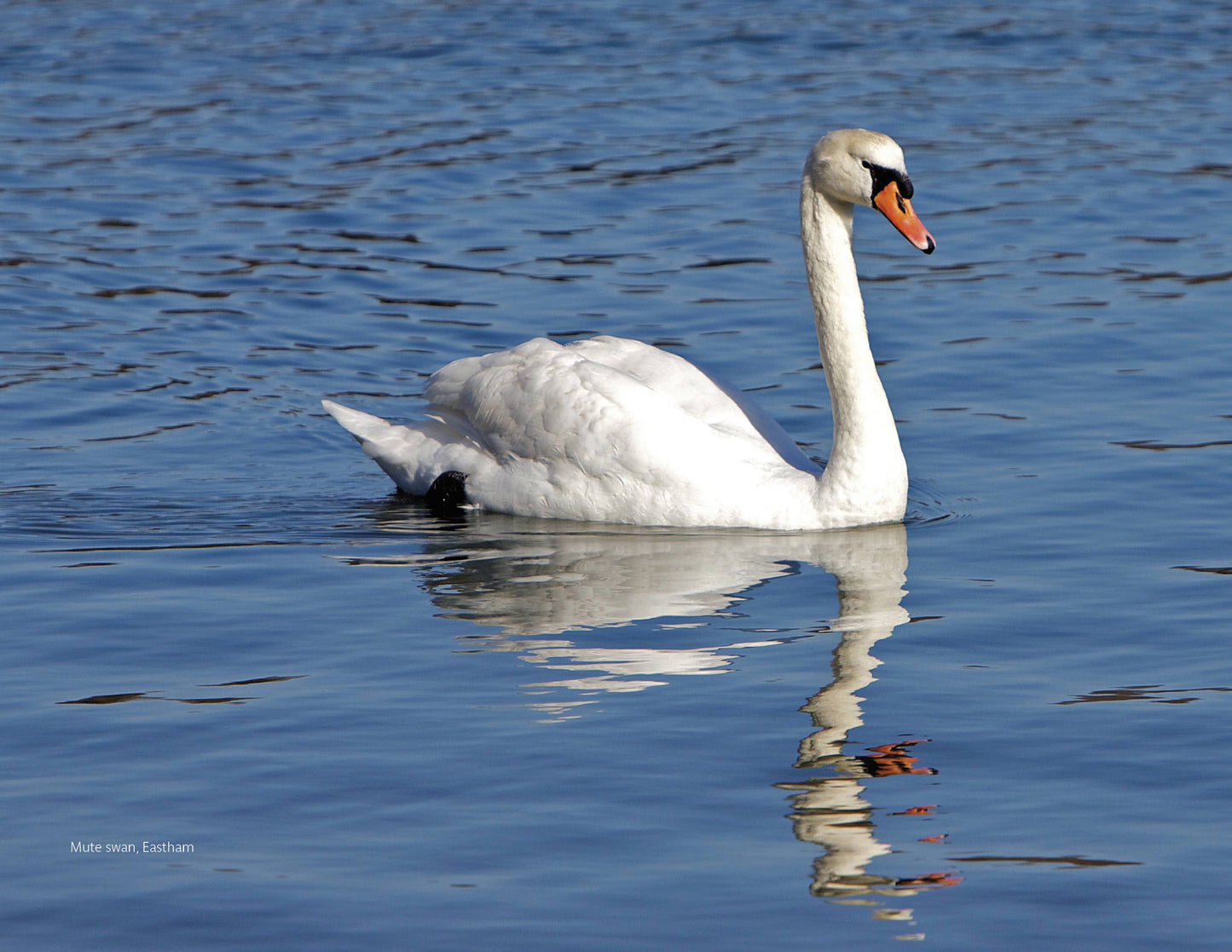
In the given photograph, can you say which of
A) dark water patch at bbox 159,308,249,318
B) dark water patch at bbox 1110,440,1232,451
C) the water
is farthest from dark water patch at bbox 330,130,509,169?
dark water patch at bbox 1110,440,1232,451

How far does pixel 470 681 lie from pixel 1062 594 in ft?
8.36

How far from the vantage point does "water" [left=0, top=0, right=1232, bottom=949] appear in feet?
18.2

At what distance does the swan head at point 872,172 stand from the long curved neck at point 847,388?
26 cm

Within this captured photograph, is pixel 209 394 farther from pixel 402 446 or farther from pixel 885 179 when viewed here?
pixel 885 179

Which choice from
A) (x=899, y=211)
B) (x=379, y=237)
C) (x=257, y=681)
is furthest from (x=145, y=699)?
(x=379, y=237)

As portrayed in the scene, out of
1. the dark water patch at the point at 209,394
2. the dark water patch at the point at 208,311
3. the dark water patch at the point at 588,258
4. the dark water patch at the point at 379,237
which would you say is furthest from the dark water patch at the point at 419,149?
the dark water patch at the point at 209,394

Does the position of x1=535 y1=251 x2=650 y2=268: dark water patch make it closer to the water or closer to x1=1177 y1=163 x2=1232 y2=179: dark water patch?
the water

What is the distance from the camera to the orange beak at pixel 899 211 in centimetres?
879

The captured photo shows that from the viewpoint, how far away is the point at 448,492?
32.1ft

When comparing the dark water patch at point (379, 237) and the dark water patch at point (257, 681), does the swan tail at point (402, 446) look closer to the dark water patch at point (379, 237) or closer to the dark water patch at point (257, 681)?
the dark water patch at point (257, 681)

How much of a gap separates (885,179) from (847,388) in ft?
3.35

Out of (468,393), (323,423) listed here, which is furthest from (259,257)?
(468,393)

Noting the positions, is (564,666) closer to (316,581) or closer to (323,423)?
(316,581)

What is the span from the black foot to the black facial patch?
8.00 feet
